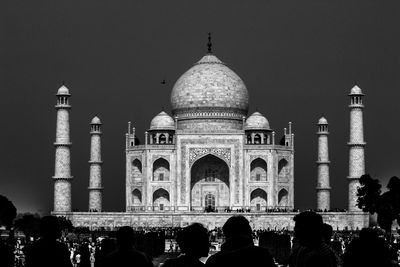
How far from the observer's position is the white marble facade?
1825 inches

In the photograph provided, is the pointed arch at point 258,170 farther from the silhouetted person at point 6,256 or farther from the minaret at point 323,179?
the silhouetted person at point 6,256

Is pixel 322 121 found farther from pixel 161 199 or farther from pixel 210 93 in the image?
pixel 161 199

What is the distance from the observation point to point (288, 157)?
47.2m

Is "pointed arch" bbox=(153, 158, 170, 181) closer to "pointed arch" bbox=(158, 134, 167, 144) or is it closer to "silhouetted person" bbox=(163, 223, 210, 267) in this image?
"pointed arch" bbox=(158, 134, 167, 144)

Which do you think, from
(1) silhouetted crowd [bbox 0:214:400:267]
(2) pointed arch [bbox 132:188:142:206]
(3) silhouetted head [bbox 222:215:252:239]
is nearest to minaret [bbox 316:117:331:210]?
(2) pointed arch [bbox 132:188:142:206]

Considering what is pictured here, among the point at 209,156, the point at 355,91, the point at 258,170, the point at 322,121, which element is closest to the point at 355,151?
the point at 355,91

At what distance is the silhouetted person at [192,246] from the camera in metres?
6.39

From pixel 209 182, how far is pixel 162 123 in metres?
3.67

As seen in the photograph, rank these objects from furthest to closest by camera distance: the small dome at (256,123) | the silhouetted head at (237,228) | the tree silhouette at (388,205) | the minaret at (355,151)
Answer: the small dome at (256,123)
the minaret at (355,151)
the tree silhouette at (388,205)
the silhouetted head at (237,228)

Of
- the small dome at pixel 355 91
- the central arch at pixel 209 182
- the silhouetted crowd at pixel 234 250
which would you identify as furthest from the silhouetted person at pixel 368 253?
the central arch at pixel 209 182

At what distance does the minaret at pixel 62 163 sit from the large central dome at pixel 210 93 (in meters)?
6.11

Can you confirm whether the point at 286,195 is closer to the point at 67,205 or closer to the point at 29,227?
the point at 67,205

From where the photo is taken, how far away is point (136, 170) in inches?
1871

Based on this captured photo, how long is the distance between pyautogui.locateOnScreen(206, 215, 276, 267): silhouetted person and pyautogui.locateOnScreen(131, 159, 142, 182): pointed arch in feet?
134
